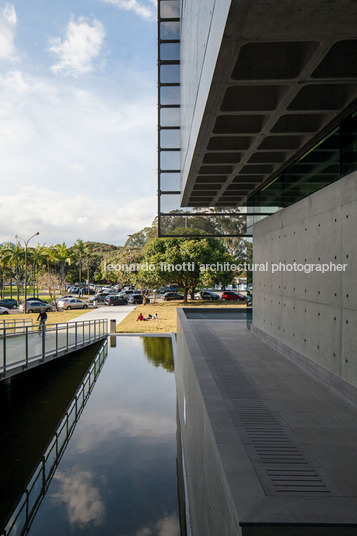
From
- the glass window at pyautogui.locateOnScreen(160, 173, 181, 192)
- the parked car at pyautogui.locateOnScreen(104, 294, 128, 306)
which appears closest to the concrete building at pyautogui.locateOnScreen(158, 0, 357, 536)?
the glass window at pyautogui.locateOnScreen(160, 173, 181, 192)

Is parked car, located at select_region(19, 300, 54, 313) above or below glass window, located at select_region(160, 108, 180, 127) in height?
below

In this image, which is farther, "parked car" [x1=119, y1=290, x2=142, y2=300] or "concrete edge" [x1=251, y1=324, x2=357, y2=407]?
"parked car" [x1=119, y1=290, x2=142, y2=300]

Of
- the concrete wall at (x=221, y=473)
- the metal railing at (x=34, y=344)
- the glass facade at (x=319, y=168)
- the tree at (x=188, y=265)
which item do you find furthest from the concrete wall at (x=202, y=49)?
the tree at (x=188, y=265)

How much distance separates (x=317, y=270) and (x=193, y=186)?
528 centimetres

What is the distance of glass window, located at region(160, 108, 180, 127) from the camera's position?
17.1 m

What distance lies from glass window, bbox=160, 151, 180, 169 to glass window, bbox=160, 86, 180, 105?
265 centimetres

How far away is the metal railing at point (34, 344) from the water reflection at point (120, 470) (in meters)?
2.58

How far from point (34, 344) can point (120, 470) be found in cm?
634

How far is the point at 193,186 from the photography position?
11.8m

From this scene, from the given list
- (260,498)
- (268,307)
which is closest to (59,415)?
(268,307)

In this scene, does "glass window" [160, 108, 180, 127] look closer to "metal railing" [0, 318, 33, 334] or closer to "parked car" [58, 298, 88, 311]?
"metal railing" [0, 318, 33, 334]

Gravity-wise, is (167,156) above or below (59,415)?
above

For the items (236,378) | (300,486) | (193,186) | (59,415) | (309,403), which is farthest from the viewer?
(59,415)

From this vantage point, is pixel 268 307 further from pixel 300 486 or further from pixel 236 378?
pixel 300 486
